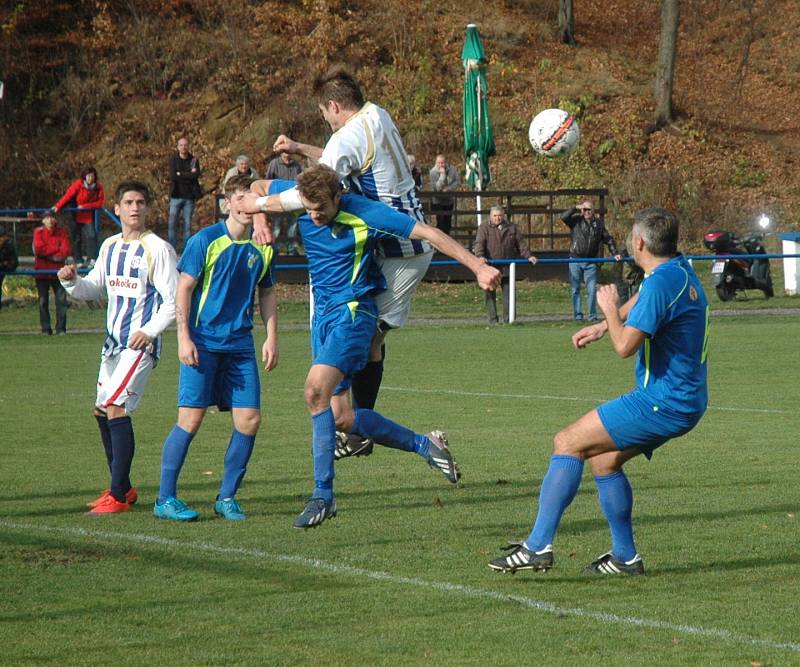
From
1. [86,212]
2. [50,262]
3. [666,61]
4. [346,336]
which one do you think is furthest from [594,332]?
[666,61]

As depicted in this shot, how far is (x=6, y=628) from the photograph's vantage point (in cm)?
549

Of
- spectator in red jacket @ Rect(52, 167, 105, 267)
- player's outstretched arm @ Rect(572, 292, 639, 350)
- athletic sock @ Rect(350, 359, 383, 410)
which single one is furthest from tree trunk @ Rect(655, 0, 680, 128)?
player's outstretched arm @ Rect(572, 292, 639, 350)

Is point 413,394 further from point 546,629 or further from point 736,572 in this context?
point 546,629

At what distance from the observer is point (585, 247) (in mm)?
23641

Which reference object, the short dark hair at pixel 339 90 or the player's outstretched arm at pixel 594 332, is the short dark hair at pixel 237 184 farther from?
the player's outstretched arm at pixel 594 332

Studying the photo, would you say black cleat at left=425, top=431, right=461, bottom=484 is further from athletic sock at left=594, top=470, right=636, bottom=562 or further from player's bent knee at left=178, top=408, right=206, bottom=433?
athletic sock at left=594, top=470, right=636, bottom=562

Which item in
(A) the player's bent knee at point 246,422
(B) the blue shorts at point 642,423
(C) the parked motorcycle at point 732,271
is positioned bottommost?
(C) the parked motorcycle at point 732,271

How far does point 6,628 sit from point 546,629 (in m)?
2.03

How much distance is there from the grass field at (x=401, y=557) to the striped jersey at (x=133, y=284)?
1.03 m

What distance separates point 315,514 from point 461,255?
148cm

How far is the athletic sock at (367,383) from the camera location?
868cm

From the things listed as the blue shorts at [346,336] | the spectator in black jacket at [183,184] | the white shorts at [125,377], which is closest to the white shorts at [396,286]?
the blue shorts at [346,336]

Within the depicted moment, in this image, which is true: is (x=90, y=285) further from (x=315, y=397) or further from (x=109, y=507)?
(x=315, y=397)

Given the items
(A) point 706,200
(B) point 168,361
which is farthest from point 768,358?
(A) point 706,200
